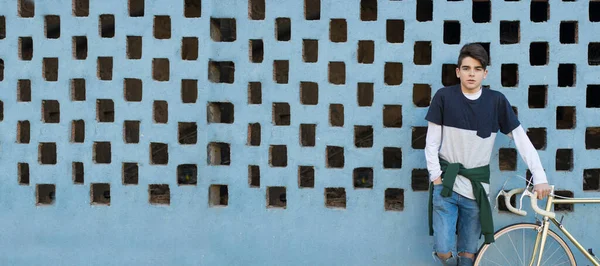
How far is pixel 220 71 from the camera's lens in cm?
483

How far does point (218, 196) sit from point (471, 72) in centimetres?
194

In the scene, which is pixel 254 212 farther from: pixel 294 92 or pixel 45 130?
pixel 45 130

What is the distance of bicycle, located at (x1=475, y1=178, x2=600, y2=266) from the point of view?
393cm

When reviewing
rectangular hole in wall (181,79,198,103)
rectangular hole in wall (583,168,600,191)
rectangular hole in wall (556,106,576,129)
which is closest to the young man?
rectangular hole in wall (583,168,600,191)

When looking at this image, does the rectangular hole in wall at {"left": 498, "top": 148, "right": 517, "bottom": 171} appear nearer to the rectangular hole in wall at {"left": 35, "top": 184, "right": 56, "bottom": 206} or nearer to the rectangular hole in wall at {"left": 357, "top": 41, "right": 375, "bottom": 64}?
the rectangular hole in wall at {"left": 357, "top": 41, "right": 375, "bottom": 64}

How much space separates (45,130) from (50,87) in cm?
30

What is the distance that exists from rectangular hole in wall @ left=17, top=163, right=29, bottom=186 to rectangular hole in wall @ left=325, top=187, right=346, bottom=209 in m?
2.13

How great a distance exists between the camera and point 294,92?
14.3 ft

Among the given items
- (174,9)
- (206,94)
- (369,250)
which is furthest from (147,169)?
(369,250)

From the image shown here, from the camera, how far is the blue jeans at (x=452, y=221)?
12.7ft

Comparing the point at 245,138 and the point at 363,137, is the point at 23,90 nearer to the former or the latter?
the point at 245,138

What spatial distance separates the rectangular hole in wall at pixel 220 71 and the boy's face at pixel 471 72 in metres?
1.66

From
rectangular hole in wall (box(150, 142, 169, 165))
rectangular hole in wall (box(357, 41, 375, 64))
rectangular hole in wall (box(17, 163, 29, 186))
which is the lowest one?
rectangular hole in wall (box(17, 163, 29, 186))

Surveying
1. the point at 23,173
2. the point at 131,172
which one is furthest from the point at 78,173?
the point at 131,172
